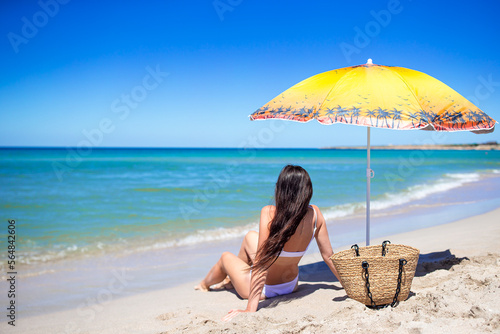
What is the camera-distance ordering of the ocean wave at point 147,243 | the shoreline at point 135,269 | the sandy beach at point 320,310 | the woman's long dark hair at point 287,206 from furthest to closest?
the ocean wave at point 147,243
the shoreline at point 135,269
the woman's long dark hair at point 287,206
the sandy beach at point 320,310

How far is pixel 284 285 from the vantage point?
3215 millimetres

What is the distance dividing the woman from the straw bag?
0.28 m

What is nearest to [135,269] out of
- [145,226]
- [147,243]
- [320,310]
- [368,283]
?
[147,243]

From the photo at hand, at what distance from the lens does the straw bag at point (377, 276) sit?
8.22 ft

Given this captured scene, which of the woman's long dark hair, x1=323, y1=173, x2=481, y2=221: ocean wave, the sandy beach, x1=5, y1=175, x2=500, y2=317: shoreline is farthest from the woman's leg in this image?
x1=323, y1=173, x2=481, y2=221: ocean wave

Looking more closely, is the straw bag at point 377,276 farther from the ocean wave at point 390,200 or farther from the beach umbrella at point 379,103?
the ocean wave at point 390,200

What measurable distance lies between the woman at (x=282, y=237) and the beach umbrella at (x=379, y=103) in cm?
62

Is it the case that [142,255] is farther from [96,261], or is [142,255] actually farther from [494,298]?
[494,298]

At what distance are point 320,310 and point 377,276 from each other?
0.60 metres

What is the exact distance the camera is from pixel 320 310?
9.33 feet

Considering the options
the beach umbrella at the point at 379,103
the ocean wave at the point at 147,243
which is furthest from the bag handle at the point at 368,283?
the ocean wave at the point at 147,243

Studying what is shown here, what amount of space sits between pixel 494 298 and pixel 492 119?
1.59 metres

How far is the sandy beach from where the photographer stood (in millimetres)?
2326

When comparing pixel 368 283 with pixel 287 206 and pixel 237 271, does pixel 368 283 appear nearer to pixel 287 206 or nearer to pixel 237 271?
pixel 287 206
